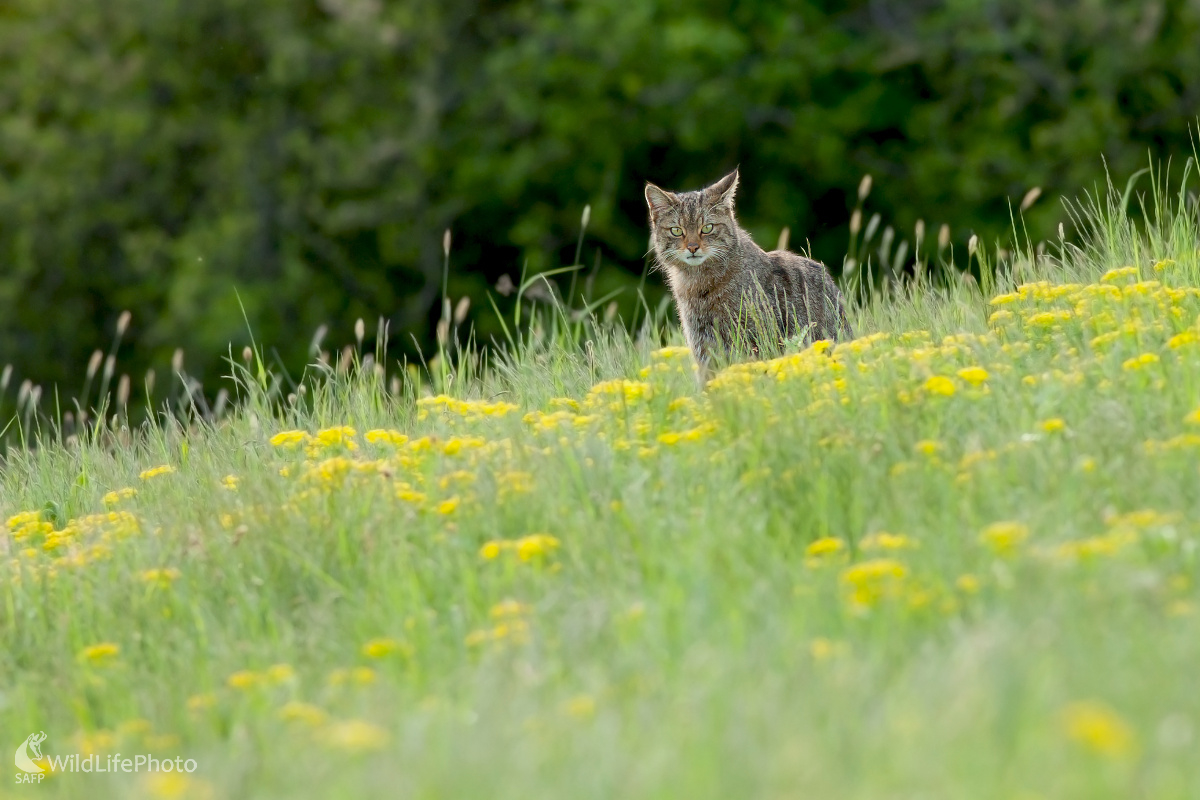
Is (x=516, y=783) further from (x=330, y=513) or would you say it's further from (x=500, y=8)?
(x=500, y=8)

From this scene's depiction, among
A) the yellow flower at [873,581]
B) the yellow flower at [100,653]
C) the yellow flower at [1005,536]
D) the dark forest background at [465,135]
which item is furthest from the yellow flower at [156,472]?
the dark forest background at [465,135]

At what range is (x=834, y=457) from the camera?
14.0 feet

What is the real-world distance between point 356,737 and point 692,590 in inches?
40.1

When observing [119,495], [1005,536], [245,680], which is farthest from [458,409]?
[1005,536]

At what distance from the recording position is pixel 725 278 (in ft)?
23.1

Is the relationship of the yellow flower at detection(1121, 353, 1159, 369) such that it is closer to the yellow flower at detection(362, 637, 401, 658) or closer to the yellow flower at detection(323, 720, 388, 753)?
the yellow flower at detection(362, 637, 401, 658)

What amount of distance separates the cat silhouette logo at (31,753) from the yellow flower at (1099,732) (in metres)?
2.36

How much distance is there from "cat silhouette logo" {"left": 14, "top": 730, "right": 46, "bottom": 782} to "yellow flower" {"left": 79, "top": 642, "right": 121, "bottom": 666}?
0.85 ft

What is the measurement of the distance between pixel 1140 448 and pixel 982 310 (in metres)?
1.93

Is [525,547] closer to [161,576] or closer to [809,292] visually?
[161,576]

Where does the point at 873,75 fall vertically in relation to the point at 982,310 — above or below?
above

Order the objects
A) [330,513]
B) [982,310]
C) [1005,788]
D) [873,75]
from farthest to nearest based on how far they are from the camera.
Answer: [873,75], [982,310], [330,513], [1005,788]

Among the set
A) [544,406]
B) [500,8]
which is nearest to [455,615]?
[544,406]

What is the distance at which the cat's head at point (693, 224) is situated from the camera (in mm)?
7070
